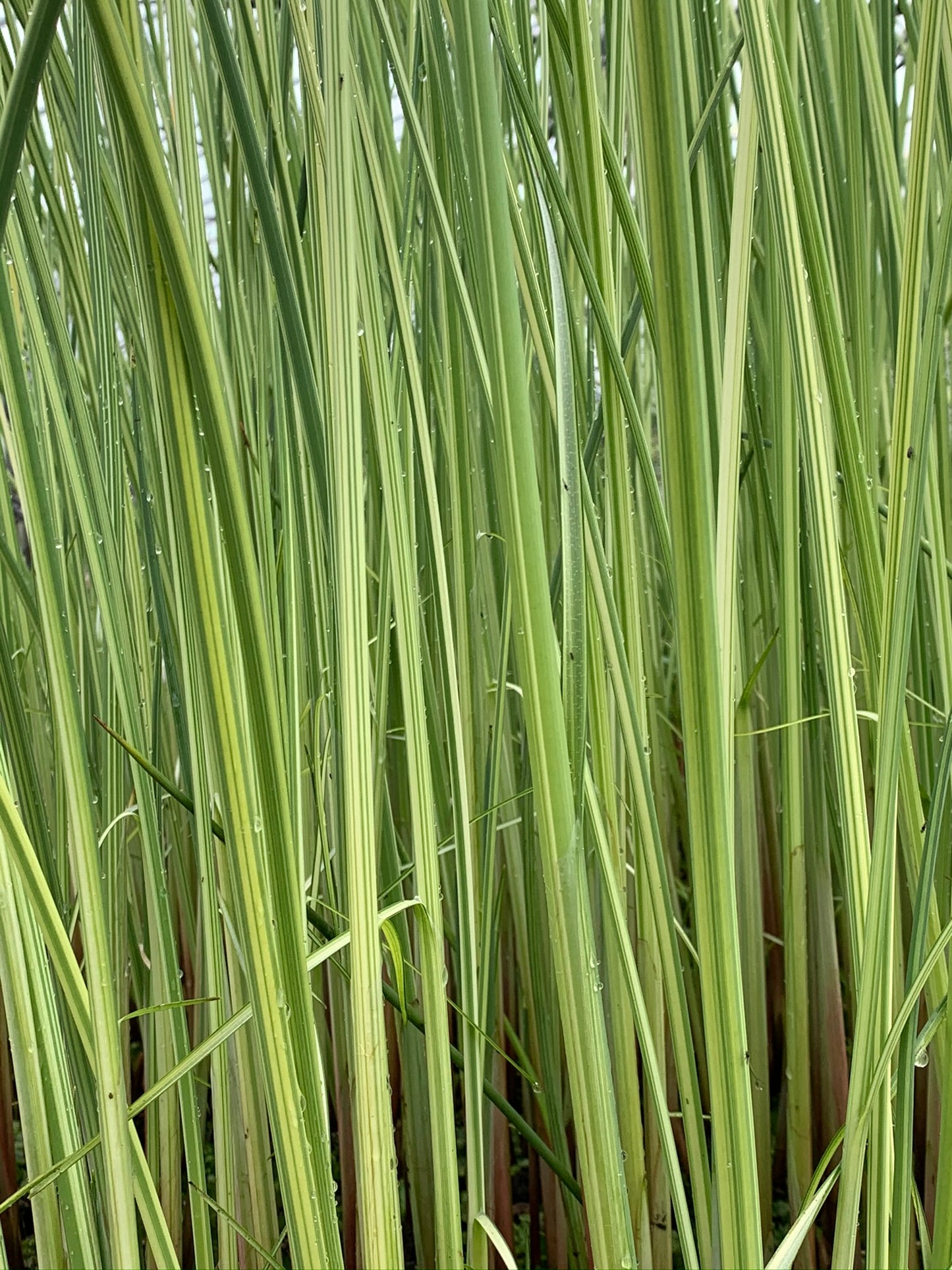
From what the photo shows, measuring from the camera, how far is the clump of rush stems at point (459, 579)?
0.74 ft

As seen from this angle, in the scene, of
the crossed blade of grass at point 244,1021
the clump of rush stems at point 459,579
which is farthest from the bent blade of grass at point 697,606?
the crossed blade of grass at point 244,1021

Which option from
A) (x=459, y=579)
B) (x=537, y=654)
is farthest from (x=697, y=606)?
(x=459, y=579)

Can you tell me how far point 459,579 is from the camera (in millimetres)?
405

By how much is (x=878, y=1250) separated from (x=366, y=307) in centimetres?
30

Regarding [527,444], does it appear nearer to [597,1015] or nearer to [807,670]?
[597,1015]

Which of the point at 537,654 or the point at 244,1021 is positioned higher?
the point at 537,654

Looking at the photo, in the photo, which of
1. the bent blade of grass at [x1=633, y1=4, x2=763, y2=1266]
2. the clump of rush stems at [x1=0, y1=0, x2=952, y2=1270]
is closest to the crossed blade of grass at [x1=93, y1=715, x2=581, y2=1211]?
the clump of rush stems at [x1=0, y1=0, x2=952, y2=1270]

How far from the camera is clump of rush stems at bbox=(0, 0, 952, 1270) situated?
22 cm

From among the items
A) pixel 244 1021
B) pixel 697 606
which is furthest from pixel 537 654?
pixel 244 1021

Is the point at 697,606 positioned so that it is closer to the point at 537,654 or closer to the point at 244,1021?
the point at 537,654

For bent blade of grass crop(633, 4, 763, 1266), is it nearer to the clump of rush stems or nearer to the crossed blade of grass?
the clump of rush stems

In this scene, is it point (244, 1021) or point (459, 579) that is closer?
point (244, 1021)

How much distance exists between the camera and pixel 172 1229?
1.58 ft

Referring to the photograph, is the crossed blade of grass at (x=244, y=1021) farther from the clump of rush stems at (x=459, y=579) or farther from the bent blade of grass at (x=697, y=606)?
the bent blade of grass at (x=697, y=606)
